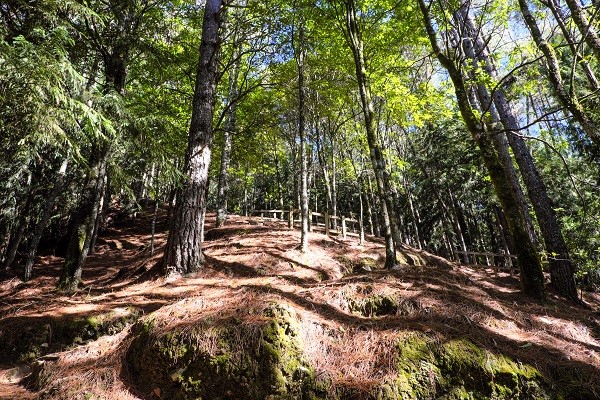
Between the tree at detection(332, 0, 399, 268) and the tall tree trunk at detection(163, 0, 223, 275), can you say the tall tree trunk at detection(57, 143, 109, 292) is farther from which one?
the tree at detection(332, 0, 399, 268)

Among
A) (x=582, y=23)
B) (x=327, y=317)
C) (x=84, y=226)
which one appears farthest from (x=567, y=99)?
(x=84, y=226)

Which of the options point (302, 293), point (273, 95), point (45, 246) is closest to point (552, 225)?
point (302, 293)

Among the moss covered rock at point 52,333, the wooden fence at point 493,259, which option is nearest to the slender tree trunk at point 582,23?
the wooden fence at point 493,259

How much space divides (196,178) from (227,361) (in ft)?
12.7

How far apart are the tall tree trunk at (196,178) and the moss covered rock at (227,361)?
2441mm

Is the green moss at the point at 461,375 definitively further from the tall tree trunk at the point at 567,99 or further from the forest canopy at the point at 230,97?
the tall tree trunk at the point at 567,99

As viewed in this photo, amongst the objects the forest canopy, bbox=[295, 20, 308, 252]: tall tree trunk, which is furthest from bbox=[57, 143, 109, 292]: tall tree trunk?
bbox=[295, 20, 308, 252]: tall tree trunk

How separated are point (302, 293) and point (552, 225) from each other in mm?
8089

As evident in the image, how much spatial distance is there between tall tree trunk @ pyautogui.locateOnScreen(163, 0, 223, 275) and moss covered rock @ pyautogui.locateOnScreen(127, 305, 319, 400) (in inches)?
96.1

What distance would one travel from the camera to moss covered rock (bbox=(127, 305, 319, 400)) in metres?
3.08

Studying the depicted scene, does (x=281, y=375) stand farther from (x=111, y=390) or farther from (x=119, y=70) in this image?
(x=119, y=70)

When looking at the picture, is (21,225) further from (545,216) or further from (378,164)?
(545,216)

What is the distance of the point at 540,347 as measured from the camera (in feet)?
12.1

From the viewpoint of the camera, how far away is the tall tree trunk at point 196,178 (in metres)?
5.92
